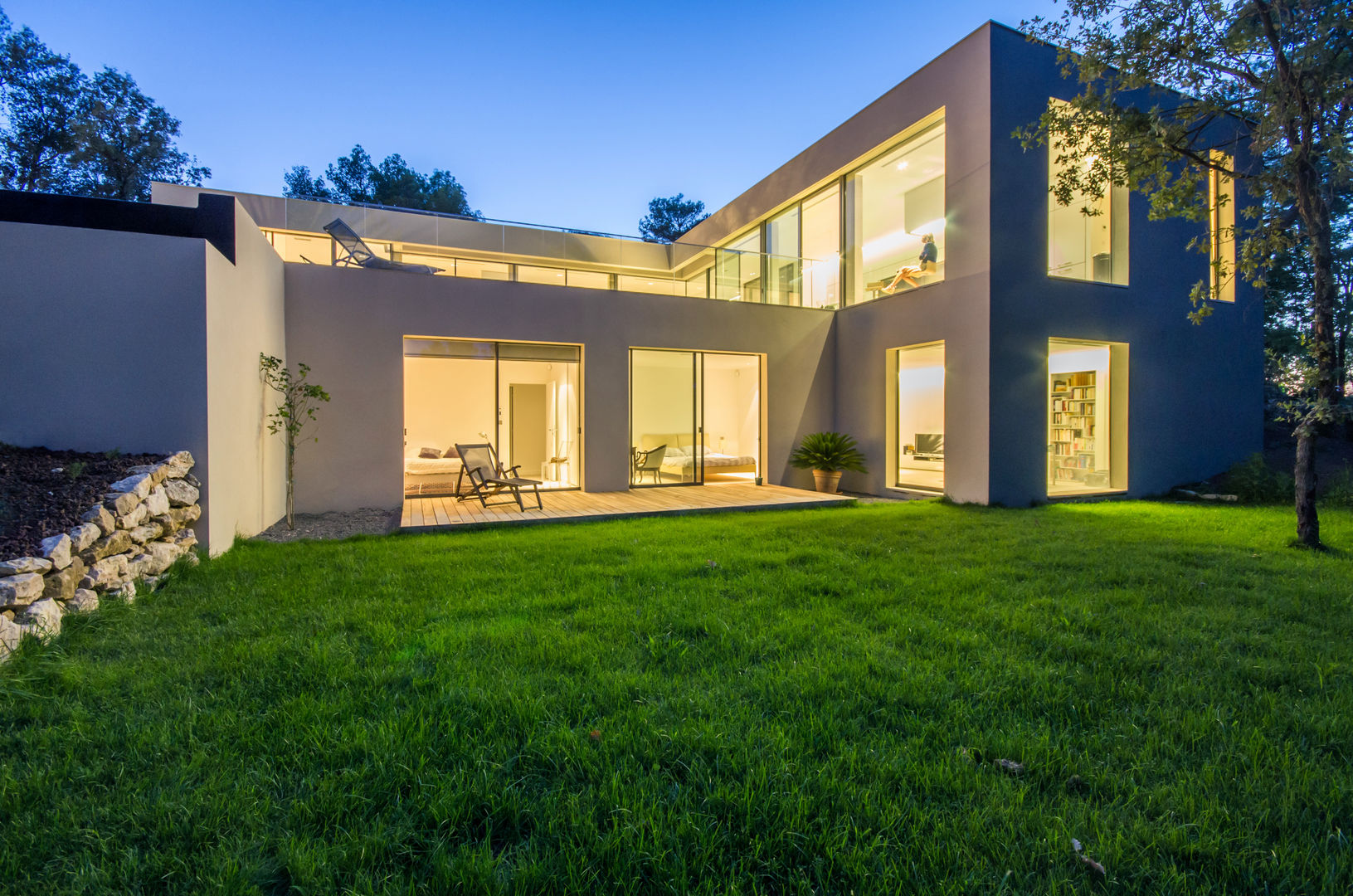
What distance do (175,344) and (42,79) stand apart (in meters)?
26.0

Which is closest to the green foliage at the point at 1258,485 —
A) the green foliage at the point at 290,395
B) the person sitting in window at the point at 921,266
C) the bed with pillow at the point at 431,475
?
the person sitting in window at the point at 921,266

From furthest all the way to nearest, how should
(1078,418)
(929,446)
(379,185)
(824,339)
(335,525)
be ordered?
(379,185)
(929,446)
(824,339)
(1078,418)
(335,525)

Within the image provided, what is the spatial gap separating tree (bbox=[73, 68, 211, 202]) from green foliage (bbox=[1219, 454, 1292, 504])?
3056 centimetres

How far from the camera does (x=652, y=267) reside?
14.3 meters

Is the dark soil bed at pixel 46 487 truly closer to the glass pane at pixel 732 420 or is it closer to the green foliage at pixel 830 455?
the glass pane at pixel 732 420

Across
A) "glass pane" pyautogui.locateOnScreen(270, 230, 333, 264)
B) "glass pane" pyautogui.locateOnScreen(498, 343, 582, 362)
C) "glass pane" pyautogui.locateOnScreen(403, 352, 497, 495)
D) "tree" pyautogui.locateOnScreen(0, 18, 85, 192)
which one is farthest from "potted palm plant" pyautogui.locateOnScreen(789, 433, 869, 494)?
"tree" pyautogui.locateOnScreen(0, 18, 85, 192)

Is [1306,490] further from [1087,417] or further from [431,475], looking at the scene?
[431,475]

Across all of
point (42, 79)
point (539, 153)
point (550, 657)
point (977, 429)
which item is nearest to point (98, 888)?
point (550, 657)

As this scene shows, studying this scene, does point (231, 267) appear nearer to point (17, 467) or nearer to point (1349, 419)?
point (17, 467)

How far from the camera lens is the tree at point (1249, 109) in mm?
5086

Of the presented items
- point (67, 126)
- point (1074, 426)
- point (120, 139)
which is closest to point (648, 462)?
point (1074, 426)

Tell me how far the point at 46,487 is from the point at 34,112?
2658cm

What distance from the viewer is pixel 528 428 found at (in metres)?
9.71

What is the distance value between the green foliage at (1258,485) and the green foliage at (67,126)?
107 ft
